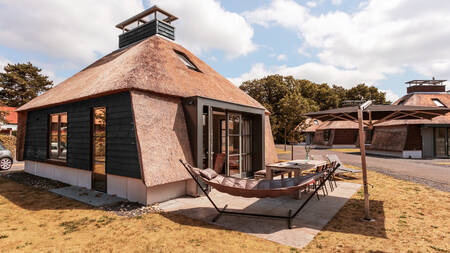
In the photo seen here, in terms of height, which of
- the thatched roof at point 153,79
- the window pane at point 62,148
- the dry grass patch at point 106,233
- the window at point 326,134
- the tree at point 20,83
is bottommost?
the dry grass patch at point 106,233

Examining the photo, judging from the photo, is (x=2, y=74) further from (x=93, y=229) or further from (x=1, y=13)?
(x=93, y=229)

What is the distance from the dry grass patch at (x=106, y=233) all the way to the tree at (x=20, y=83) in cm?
3750

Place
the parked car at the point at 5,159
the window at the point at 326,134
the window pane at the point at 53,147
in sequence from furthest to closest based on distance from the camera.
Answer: the window at the point at 326,134 < the parked car at the point at 5,159 < the window pane at the point at 53,147

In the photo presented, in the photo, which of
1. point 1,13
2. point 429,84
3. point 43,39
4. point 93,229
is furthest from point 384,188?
point 429,84

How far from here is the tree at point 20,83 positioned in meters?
31.9

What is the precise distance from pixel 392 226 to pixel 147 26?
37.2 ft

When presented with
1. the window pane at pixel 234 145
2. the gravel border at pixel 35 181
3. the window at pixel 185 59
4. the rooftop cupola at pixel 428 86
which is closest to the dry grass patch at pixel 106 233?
the gravel border at pixel 35 181

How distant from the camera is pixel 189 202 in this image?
19.7 feet

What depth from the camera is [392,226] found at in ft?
14.5

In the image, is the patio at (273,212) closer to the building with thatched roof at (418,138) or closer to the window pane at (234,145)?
the window pane at (234,145)

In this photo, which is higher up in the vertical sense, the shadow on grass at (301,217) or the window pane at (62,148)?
the window pane at (62,148)

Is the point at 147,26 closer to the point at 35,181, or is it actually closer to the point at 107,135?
the point at 107,135

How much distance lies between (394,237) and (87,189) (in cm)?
847

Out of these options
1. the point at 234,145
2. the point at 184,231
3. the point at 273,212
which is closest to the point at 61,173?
the point at 234,145
